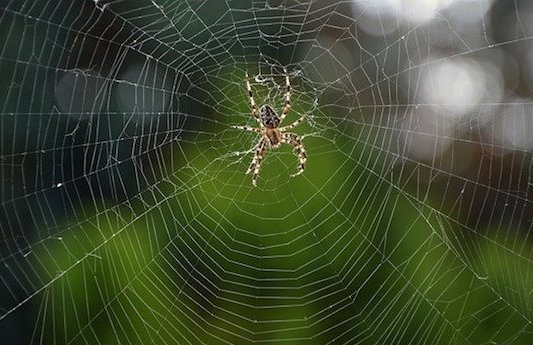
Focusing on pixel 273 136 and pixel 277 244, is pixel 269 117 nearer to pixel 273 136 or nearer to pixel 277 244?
pixel 273 136

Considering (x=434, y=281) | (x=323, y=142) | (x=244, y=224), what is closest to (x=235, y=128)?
(x=323, y=142)

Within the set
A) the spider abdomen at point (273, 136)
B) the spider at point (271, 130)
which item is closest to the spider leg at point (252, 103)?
the spider at point (271, 130)

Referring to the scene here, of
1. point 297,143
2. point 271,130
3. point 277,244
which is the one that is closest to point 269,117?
point 271,130

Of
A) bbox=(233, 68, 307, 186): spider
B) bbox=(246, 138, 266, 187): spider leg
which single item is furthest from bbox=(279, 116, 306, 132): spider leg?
bbox=(246, 138, 266, 187): spider leg

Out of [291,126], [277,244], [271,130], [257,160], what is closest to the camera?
[277,244]

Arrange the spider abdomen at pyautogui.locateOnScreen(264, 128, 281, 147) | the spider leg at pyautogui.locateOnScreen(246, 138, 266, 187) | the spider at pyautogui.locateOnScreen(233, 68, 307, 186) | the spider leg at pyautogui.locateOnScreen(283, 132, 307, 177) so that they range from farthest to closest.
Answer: the spider abdomen at pyautogui.locateOnScreen(264, 128, 281, 147) < the spider at pyautogui.locateOnScreen(233, 68, 307, 186) < the spider leg at pyautogui.locateOnScreen(246, 138, 266, 187) < the spider leg at pyautogui.locateOnScreen(283, 132, 307, 177)

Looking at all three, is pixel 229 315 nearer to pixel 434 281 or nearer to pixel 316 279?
pixel 316 279

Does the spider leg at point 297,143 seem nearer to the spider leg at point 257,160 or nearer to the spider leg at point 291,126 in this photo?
the spider leg at point 291,126

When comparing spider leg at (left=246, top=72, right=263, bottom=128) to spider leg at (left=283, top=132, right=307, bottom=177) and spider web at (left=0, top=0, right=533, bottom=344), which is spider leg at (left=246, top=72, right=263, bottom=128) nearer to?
spider web at (left=0, top=0, right=533, bottom=344)
